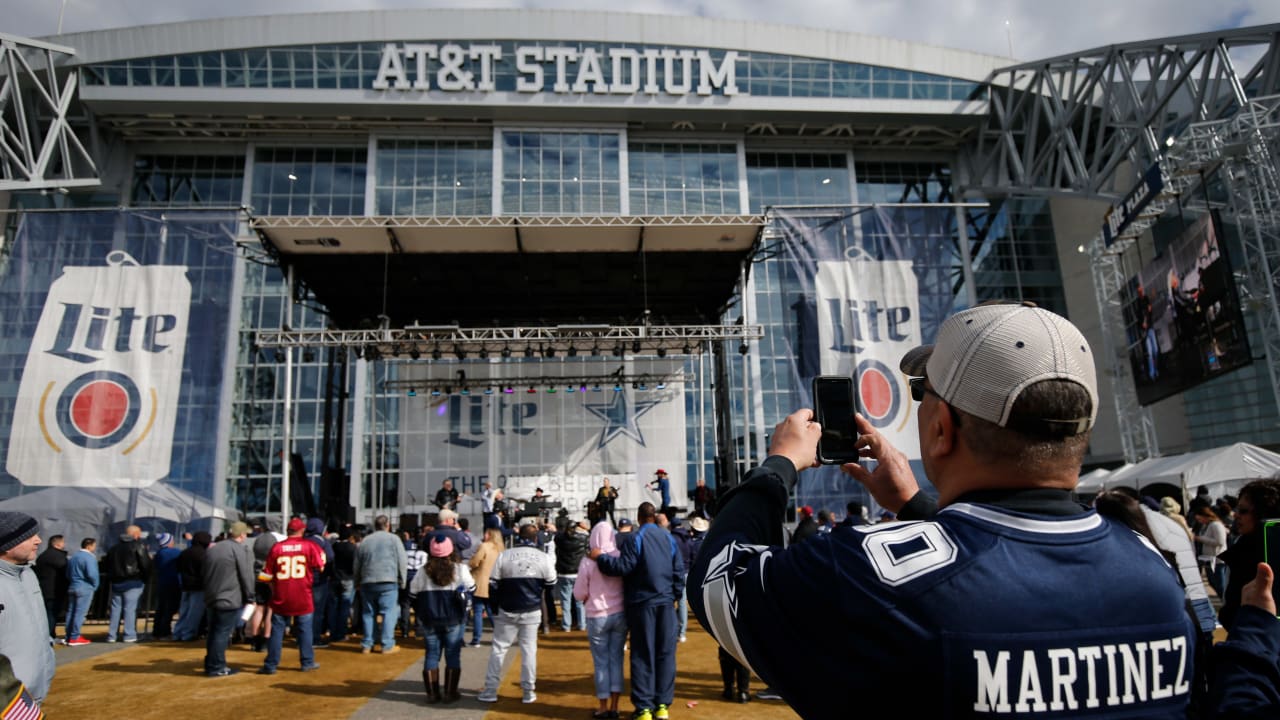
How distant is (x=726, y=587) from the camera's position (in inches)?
46.6

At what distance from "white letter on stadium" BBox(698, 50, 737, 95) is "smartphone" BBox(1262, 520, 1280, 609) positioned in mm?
28362

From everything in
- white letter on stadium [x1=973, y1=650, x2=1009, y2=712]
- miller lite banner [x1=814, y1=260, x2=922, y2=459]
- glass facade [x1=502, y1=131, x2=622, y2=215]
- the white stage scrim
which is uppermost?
glass facade [x1=502, y1=131, x2=622, y2=215]

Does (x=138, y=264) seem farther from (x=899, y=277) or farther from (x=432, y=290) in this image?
(x=899, y=277)

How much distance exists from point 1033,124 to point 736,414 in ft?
49.7

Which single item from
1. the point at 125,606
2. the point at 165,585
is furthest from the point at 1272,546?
the point at 125,606

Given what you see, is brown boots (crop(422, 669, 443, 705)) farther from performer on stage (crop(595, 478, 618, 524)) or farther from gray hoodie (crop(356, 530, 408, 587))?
performer on stage (crop(595, 478, 618, 524))

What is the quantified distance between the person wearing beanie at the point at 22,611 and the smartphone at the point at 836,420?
3748 millimetres

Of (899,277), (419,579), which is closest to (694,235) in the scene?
(899,277)

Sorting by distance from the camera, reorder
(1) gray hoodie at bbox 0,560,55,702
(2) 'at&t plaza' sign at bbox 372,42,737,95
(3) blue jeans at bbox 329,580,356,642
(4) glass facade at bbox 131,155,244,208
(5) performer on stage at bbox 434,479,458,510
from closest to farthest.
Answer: (1) gray hoodie at bbox 0,560,55,702 → (3) blue jeans at bbox 329,580,356,642 → (5) performer on stage at bbox 434,479,458,510 → (2) 'at&t plaza' sign at bbox 372,42,737,95 → (4) glass facade at bbox 131,155,244,208

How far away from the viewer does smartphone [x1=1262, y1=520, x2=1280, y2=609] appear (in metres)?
2.73

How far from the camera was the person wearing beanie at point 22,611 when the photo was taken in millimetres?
3512

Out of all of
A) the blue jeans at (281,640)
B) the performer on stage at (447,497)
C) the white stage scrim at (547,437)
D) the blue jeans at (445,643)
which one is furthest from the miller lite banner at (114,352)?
the blue jeans at (445,643)

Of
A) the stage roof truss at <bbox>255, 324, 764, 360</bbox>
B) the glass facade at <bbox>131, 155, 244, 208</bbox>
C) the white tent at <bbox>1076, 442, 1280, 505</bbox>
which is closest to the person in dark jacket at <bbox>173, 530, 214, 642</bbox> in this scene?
the stage roof truss at <bbox>255, 324, 764, 360</bbox>

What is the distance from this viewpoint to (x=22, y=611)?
11.9ft
